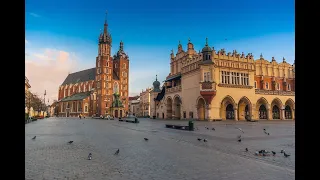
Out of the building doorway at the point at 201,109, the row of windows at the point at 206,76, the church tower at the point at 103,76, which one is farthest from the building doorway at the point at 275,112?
the church tower at the point at 103,76

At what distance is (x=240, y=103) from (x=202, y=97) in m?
10.4

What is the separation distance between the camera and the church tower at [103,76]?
10212 centimetres

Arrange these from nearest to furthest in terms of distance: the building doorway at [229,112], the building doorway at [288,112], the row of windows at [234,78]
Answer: the row of windows at [234,78], the building doorway at [229,112], the building doorway at [288,112]

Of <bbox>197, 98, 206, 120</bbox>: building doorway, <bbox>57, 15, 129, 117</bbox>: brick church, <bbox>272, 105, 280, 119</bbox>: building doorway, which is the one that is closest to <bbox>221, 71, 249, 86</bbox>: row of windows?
<bbox>197, 98, 206, 120</bbox>: building doorway

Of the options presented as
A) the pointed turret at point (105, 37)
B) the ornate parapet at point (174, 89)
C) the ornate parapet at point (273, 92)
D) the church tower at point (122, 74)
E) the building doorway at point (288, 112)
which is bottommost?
the building doorway at point (288, 112)

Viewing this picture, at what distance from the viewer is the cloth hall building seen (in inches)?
1826

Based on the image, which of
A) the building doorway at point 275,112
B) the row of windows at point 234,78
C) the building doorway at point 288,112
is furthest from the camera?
the building doorway at point 288,112

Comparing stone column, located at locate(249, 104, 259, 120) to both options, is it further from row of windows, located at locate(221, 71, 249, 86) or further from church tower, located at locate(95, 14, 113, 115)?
church tower, located at locate(95, 14, 113, 115)

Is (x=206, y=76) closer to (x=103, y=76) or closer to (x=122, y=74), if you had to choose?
(x=103, y=76)

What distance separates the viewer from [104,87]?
103875mm

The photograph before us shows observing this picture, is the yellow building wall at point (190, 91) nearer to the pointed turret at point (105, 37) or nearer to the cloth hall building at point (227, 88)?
the cloth hall building at point (227, 88)

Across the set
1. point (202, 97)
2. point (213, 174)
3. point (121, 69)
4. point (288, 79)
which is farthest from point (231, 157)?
point (121, 69)

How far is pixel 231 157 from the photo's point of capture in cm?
893
